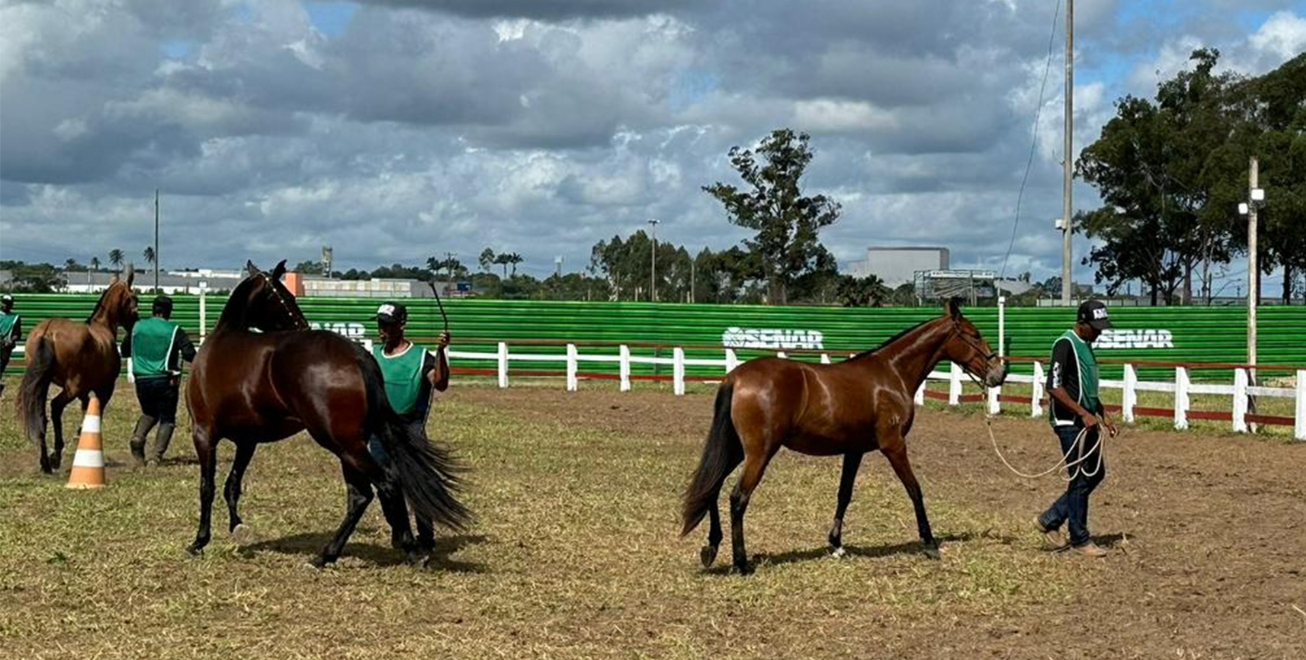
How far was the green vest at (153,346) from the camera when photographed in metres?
14.6

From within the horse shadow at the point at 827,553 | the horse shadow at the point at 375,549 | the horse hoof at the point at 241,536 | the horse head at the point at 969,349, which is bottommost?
the horse shadow at the point at 827,553

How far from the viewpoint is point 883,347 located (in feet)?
34.1

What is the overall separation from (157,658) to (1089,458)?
6570 mm

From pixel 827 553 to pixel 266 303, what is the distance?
14.7 feet

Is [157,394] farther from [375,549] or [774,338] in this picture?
[774,338]

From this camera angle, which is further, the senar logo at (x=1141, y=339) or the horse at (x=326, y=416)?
the senar logo at (x=1141, y=339)

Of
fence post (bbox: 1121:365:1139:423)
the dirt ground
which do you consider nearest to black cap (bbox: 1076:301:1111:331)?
the dirt ground

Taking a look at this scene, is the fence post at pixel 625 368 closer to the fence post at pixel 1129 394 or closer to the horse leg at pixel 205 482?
the fence post at pixel 1129 394

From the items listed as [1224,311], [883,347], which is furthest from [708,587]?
[1224,311]

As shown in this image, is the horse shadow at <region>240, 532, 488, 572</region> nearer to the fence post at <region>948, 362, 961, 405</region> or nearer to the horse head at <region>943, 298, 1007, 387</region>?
the horse head at <region>943, 298, 1007, 387</region>

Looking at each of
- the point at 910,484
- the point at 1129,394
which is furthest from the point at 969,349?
the point at 1129,394

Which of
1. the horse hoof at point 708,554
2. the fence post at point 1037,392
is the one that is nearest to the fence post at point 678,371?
the fence post at point 1037,392

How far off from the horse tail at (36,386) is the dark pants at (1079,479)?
10.1m

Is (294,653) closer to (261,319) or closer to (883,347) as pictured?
(261,319)
